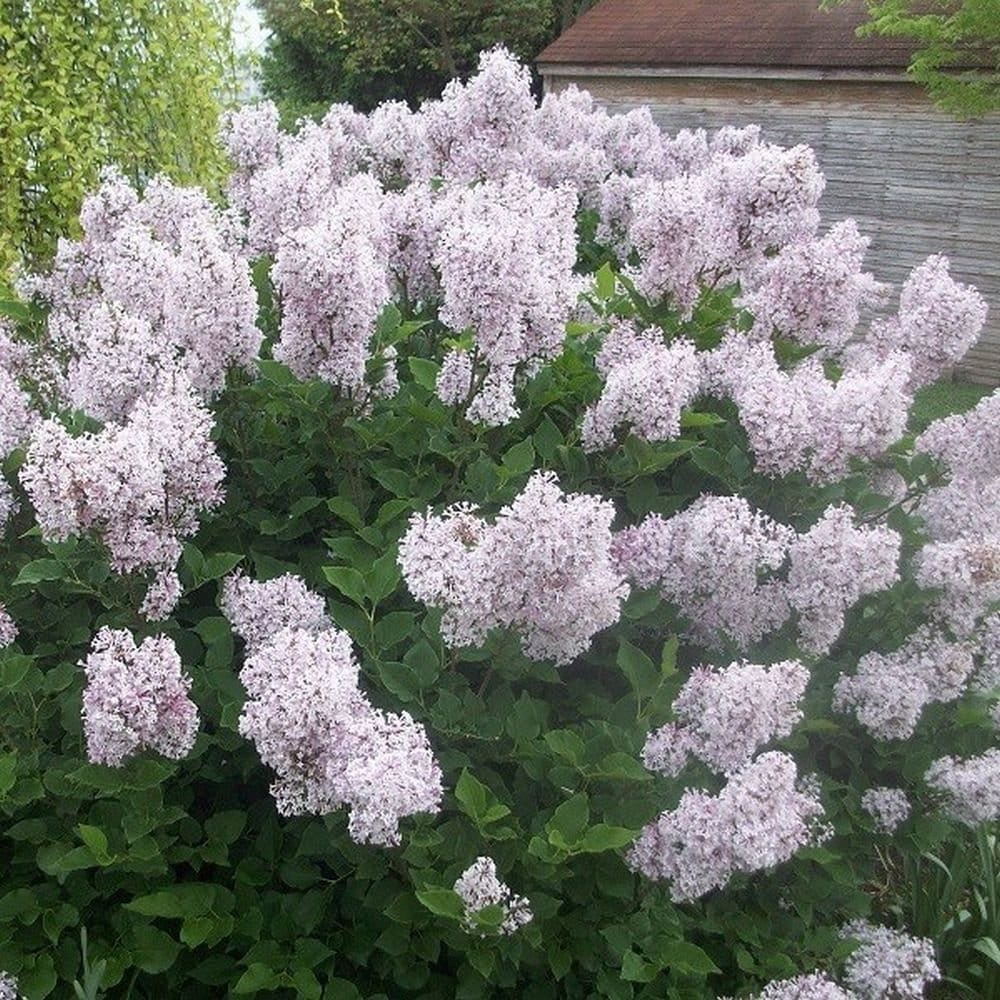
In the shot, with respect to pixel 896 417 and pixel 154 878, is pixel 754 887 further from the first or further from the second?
pixel 154 878

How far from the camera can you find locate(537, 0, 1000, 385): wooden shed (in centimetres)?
1222

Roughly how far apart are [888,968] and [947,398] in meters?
9.86

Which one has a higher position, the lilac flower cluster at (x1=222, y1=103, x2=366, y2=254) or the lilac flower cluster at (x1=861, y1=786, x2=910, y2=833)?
the lilac flower cluster at (x1=222, y1=103, x2=366, y2=254)

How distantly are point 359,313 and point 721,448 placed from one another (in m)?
1.01

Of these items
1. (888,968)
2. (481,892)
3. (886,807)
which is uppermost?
(481,892)

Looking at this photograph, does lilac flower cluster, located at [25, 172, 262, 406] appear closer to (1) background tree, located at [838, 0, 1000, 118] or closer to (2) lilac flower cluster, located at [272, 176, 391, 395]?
(2) lilac flower cluster, located at [272, 176, 391, 395]

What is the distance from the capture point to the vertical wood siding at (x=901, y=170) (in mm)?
12133

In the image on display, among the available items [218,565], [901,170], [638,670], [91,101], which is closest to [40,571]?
[218,565]

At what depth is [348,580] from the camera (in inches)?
92.2

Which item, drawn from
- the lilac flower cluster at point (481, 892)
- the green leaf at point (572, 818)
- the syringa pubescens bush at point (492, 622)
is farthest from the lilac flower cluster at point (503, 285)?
the lilac flower cluster at point (481, 892)

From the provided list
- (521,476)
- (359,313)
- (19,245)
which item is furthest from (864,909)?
(19,245)

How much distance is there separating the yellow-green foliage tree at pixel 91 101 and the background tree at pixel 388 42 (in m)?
16.1

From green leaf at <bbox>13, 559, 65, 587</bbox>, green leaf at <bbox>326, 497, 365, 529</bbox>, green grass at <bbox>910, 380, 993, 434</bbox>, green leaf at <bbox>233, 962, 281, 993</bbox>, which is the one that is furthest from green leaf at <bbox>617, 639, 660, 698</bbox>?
green grass at <bbox>910, 380, 993, 434</bbox>

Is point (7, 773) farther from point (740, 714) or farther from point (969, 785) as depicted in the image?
point (969, 785)
